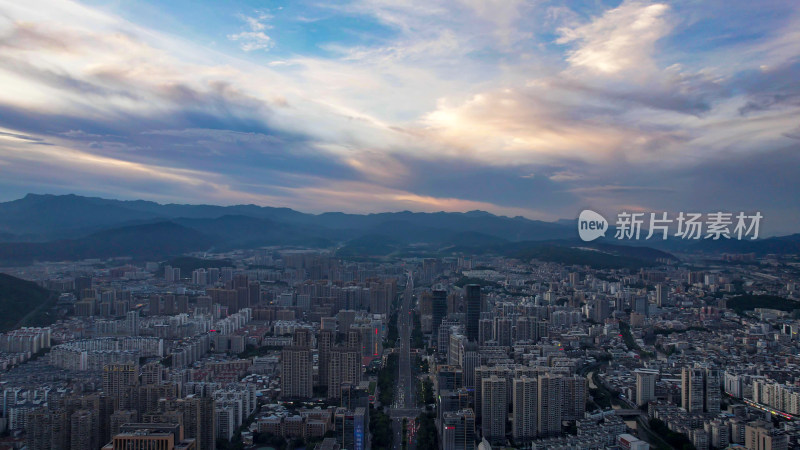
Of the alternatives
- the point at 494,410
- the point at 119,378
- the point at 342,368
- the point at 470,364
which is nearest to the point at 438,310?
the point at 470,364

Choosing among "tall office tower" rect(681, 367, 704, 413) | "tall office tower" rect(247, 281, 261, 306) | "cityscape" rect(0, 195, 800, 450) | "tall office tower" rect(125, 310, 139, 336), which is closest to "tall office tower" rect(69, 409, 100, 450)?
"cityscape" rect(0, 195, 800, 450)

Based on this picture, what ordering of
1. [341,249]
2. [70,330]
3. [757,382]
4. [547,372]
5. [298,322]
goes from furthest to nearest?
→ [341,249] < [298,322] < [70,330] < [757,382] < [547,372]

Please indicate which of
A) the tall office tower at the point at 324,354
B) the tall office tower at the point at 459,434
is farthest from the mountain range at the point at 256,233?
the tall office tower at the point at 459,434

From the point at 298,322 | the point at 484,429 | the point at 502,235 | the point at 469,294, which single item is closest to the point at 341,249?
the point at 502,235

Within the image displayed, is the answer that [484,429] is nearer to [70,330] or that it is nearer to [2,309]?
[70,330]

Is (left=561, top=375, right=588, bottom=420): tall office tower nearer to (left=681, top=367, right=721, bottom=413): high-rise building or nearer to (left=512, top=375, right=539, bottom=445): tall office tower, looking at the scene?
(left=512, top=375, right=539, bottom=445): tall office tower

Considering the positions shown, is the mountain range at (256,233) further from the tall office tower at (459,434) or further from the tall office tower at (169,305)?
the tall office tower at (459,434)
